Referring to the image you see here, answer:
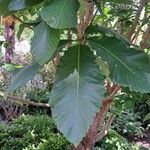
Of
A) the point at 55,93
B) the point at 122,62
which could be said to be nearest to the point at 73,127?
the point at 55,93

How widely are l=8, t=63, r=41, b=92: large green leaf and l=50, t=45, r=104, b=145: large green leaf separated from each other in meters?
0.11

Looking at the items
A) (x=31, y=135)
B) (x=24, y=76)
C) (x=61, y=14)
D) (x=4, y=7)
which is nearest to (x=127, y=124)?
(x=31, y=135)

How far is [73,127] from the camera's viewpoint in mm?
938

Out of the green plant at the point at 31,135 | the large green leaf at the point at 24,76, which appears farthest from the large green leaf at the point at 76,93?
the green plant at the point at 31,135

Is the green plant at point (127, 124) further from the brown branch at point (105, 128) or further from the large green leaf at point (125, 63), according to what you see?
the large green leaf at point (125, 63)

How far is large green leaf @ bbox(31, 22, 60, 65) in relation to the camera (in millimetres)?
995

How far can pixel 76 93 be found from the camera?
1.00 meters

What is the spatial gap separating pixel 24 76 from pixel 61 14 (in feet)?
0.97

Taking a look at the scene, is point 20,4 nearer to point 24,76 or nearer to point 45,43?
point 45,43

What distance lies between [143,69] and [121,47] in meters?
0.10

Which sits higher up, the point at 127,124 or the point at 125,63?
the point at 125,63

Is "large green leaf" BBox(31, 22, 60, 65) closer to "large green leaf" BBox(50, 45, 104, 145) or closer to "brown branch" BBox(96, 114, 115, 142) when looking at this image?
"large green leaf" BBox(50, 45, 104, 145)

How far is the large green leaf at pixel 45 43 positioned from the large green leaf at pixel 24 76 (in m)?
0.14

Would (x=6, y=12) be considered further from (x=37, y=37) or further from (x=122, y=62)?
(x=122, y=62)
